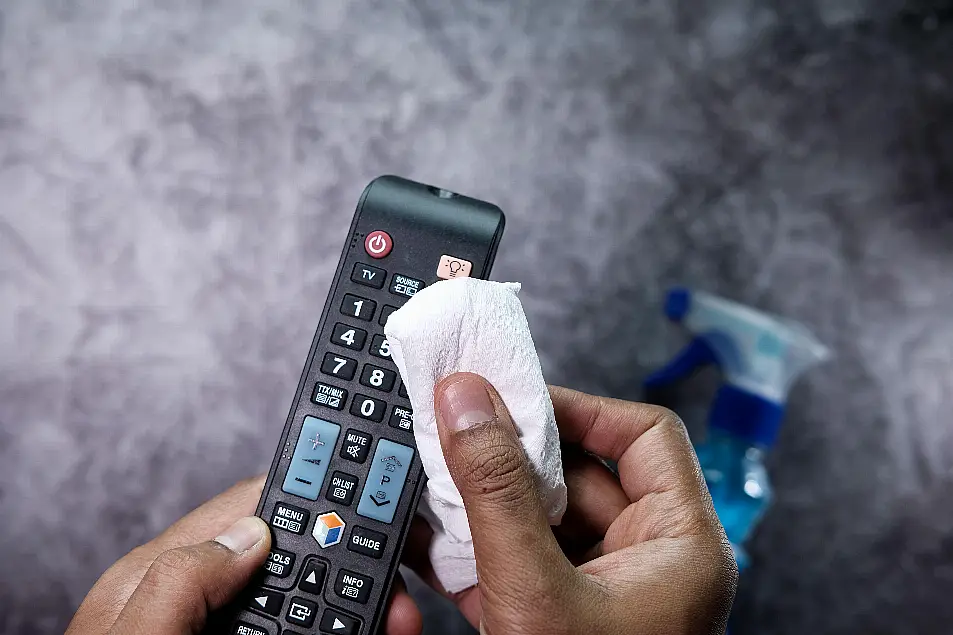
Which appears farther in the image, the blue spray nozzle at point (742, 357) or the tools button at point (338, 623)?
the blue spray nozzle at point (742, 357)

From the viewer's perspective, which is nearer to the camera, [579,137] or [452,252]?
[452,252]

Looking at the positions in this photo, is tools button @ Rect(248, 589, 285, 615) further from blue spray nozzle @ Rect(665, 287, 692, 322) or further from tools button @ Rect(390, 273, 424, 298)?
blue spray nozzle @ Rect(665, 287, 692, 322)

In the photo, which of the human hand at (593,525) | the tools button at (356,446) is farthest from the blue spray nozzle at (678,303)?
the tools button at (356,446)

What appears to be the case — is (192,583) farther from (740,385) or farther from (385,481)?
(740,385)

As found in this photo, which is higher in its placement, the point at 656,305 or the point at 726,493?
the point at 656,305

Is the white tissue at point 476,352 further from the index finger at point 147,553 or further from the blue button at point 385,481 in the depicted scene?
the index finger at point 147,553

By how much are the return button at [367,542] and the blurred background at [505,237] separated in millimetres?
196

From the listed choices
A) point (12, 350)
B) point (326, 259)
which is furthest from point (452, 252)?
point (12, 350)

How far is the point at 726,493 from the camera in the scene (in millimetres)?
546

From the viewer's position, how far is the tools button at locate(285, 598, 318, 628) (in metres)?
0.35

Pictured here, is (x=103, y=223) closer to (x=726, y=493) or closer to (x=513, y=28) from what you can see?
(x=513, y=28)

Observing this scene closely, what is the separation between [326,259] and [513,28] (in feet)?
0.70

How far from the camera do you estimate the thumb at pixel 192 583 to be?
0.32 metres

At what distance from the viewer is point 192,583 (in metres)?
0.33
